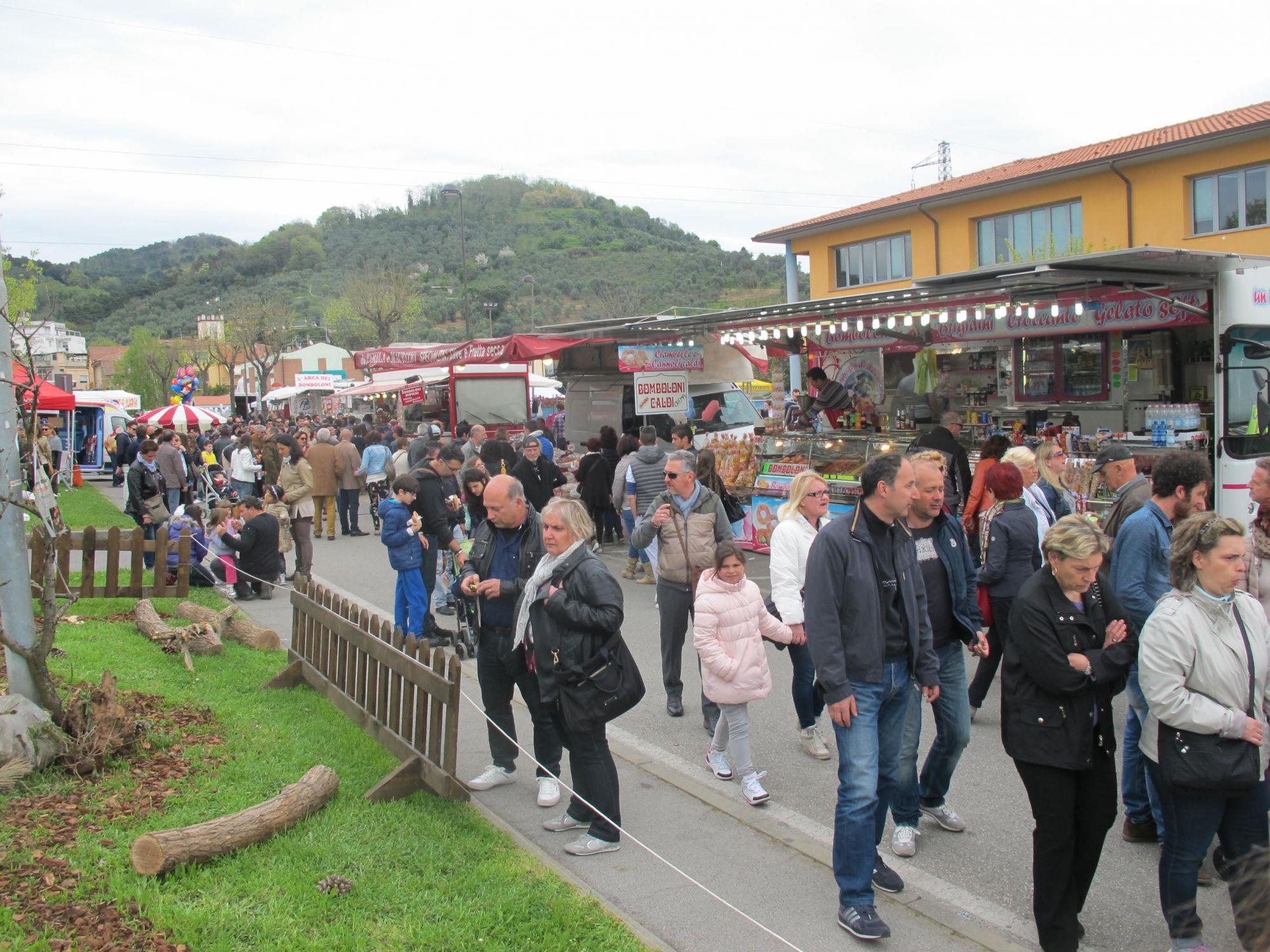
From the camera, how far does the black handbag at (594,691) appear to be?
14.8ft

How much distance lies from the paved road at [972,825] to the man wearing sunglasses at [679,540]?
0.46m

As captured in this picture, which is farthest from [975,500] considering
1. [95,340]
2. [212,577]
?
[95,340]

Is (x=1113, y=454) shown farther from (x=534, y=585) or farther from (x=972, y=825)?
(x=534, y=585)

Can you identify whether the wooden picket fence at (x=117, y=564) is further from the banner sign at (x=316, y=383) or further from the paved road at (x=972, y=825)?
the banner sign at (x=316, y=383)

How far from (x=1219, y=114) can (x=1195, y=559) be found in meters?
28.0

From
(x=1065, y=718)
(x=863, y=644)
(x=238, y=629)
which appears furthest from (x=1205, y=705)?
(x=238, y=629)

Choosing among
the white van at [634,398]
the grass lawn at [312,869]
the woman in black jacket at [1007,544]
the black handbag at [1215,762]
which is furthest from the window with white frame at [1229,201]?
the grass lawn at [312,869]

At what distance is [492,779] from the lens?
5.59 meters

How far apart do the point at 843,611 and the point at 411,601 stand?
5.37m

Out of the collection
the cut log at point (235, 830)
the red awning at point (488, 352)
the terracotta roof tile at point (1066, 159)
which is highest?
the terracotta roof tile at point (1066, 159)

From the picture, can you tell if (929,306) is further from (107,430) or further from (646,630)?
(107,430)

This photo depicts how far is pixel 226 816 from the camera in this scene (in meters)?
4.42

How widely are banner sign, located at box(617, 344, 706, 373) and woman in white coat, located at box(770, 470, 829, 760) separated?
373 inches

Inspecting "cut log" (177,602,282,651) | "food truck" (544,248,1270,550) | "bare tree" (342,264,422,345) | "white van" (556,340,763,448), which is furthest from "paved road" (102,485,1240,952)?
"bare tree" (342,264,422,345)
